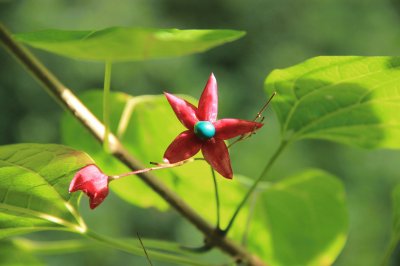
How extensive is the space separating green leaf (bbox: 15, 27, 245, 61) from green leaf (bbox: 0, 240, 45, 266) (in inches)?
14.9

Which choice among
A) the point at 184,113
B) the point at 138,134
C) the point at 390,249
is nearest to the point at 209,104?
the point at 184,113

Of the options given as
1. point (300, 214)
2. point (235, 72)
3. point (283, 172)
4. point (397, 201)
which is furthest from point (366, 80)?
point (235, 72)

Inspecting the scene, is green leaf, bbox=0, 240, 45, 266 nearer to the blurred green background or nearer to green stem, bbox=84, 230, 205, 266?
green stem, bbox=84, 230, 205, 266

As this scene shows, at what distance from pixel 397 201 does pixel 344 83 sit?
0.21 meters

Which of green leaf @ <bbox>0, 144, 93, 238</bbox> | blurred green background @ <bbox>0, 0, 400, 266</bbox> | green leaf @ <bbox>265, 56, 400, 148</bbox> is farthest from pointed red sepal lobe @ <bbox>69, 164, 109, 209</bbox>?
blurred green background @ <bbox>0, 0, 400, 266</bbox>

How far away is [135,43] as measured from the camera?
0.39 meters

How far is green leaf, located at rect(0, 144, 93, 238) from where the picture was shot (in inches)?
20.6

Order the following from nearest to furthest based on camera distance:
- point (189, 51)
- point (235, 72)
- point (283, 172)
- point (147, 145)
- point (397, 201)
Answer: point (189, 51) → point (397, 201) → point (147, 145) → point (283, 172) → point (235, 72)

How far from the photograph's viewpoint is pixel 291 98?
614 millimetres

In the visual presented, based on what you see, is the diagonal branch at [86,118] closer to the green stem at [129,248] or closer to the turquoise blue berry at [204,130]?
the green stem at [129,248]

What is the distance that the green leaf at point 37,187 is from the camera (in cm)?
52

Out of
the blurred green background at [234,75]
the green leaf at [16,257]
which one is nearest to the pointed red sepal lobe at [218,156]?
the green leaf at [16,257]

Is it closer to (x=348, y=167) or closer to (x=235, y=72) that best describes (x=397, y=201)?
(x=348, y=167)

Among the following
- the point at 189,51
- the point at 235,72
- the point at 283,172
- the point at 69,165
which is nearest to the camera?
the point at 189,51
